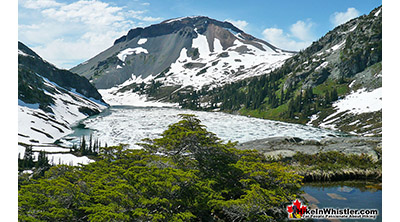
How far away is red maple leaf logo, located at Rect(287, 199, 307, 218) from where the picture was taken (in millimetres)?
16969

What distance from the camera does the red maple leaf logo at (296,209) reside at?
55.7 ft

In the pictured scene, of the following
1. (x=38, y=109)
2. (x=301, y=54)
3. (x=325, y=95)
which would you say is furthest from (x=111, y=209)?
(x=301, y=54)

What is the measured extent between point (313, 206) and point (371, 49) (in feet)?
399

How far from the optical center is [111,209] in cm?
1248

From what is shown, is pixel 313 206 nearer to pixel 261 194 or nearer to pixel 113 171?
pixel 261 194

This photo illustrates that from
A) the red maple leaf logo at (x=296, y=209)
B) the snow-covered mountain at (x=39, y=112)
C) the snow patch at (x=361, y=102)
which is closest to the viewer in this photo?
the red maple leaf logo at (x=296, y=209)

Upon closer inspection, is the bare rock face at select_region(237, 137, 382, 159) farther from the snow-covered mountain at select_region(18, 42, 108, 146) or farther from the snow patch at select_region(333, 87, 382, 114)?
the snow-covered mountain at select_region(18, 42, 108, 146)

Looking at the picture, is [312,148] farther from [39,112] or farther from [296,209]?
[39,112]

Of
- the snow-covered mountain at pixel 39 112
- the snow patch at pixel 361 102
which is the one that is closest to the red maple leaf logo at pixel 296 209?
the snow-covered mountain at pixel 39 112

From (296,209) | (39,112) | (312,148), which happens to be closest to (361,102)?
(312,148)

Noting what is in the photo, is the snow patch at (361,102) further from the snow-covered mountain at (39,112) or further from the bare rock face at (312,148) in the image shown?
the snow-covered mountain at (39,112)

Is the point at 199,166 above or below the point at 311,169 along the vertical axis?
above

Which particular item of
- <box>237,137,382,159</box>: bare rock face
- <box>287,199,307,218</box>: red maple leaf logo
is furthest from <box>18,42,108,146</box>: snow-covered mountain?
<box>287,199,307,218</box>: red maple leaf logo
